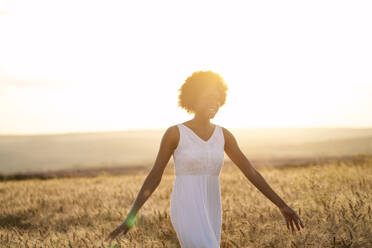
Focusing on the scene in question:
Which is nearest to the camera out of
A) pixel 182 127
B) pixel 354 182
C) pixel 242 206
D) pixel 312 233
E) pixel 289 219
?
pixel 182 127

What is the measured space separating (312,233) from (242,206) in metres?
1.99

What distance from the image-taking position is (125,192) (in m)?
10.9

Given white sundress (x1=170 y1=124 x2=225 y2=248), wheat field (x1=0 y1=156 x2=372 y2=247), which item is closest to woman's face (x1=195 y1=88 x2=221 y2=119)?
white sundress (x1=170 y1=124 x2=225 y2=248)

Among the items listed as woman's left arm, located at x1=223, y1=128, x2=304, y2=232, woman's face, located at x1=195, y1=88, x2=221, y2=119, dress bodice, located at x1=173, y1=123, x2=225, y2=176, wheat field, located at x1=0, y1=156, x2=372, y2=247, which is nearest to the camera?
dress bodice, located at x1=173, y1=123, x2=225, y2=176

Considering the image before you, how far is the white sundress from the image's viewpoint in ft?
12.5

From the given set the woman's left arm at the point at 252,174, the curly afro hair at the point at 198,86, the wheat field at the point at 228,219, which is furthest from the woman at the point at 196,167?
Answer: the wheat field at the point at 228,219

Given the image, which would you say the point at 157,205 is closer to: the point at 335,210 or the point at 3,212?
the point at 3,212

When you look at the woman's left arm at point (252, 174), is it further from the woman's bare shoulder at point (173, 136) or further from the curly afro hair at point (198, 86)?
the woman's bare shoulder at point (173, 136)

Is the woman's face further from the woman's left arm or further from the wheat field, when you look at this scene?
the wheat field

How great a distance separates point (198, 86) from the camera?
396 centimetres

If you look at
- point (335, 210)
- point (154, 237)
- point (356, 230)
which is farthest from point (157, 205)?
point (356, 230)

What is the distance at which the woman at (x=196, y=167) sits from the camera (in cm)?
382

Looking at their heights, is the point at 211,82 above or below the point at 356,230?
above

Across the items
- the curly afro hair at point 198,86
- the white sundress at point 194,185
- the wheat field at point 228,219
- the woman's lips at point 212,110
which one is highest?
the curly afro hair at point 198,86
